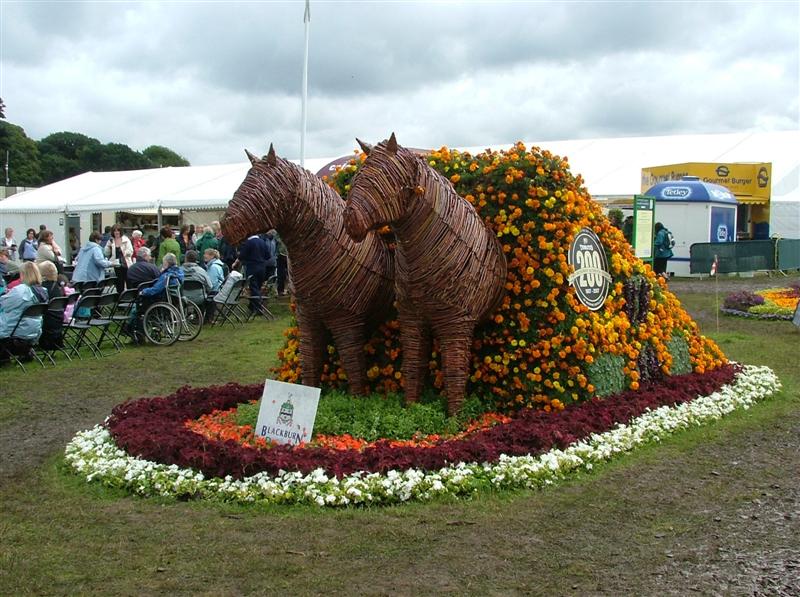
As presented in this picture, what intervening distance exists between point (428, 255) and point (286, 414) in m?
1.55

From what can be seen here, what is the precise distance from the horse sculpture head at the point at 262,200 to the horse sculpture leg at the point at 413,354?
131 cm

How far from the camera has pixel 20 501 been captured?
17.3 feet

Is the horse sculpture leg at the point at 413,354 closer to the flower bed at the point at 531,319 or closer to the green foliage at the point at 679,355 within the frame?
the flower bed at the point at 531,319

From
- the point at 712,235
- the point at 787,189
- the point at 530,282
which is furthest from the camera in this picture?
the point at 787,189

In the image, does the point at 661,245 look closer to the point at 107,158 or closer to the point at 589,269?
the point at 589,269

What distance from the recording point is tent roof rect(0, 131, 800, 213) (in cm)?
2552

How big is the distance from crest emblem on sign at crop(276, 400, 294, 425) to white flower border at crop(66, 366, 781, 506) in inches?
26.4

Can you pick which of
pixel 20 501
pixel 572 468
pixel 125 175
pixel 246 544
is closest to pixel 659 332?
pixel 572 468

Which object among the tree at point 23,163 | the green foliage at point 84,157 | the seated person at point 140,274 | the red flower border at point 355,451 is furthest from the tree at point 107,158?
the red flower border at point 355,451

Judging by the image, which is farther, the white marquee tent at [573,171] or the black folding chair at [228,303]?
the white marquee tent at [573,171]

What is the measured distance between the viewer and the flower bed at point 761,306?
15.0 meters

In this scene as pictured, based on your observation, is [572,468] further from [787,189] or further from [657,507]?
[787,189]

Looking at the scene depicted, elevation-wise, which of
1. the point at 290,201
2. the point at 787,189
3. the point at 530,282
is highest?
the point at 787,189

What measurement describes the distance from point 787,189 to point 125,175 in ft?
78.8
